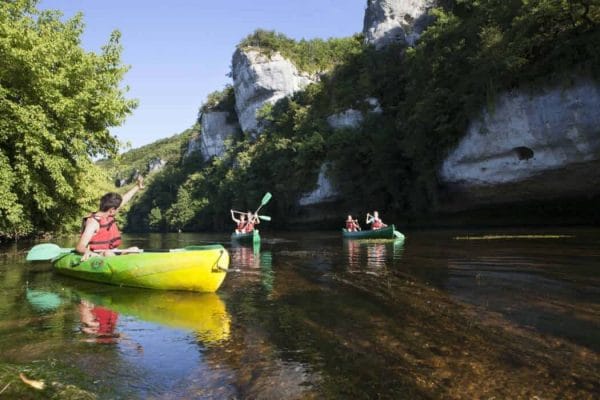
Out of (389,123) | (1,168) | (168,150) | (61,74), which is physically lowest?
(1,168)

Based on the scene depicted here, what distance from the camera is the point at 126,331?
470 cm

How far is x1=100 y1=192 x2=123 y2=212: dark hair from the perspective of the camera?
666cm

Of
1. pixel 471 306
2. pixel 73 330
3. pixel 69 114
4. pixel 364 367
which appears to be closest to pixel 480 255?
pixel 471 306

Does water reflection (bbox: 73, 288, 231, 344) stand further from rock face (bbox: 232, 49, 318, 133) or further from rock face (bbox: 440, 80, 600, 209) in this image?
rock face (bbox: 232, 49, 318, 133)

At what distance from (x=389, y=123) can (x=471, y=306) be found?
2349 centimetres

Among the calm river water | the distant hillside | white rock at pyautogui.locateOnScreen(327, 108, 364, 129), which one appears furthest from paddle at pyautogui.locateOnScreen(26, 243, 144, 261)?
the distant hillside

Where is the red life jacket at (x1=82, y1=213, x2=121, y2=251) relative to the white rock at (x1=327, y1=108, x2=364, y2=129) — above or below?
below

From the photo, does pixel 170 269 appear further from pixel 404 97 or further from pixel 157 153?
pixel 157 153

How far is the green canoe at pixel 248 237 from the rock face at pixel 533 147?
33.1 feet

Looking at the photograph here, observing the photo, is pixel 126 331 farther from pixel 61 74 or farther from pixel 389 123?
pixel 389 123

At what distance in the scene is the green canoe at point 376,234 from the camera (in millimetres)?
15345

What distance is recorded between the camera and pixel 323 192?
31344 millimetres

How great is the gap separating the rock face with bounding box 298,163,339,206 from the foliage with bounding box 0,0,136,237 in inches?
742

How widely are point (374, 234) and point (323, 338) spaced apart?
12.5 meters
